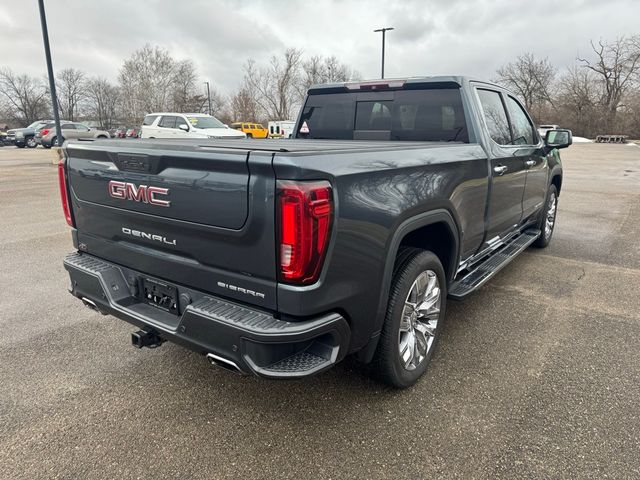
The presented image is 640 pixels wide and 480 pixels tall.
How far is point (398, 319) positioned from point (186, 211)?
128 centimetres

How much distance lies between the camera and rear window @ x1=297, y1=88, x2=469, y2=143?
367 centimetres

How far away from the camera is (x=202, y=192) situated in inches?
82.0

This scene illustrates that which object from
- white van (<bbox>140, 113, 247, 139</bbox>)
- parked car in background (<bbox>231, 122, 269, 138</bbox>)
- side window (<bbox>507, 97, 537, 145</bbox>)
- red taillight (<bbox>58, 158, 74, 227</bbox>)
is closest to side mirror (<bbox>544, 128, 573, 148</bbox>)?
side window (<bbox>507, 97, 537, 145</bbox>)

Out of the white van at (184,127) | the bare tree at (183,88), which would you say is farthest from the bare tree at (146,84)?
the white van at (184,127)

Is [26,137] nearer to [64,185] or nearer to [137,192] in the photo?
[64,185]

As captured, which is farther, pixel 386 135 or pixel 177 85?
pixel 177 85

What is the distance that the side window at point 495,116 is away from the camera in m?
3.78

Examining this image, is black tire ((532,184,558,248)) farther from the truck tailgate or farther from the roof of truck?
the truck tailgate

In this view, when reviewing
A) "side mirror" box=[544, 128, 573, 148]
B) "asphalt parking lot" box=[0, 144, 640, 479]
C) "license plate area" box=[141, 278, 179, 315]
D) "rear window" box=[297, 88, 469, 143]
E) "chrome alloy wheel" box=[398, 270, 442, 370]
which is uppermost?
"rear window" box=[297, 88, 469, 143]

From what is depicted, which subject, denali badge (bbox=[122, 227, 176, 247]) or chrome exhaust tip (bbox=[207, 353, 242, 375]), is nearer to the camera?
chrome exhaust tip (bbox=[207, 353, 242, 375])

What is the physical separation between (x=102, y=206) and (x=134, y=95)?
191 ft

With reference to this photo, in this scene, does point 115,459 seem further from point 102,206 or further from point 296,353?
point 102,206

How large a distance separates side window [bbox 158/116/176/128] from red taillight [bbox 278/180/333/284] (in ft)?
64.2

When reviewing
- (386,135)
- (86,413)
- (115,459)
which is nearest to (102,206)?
(86,413)
